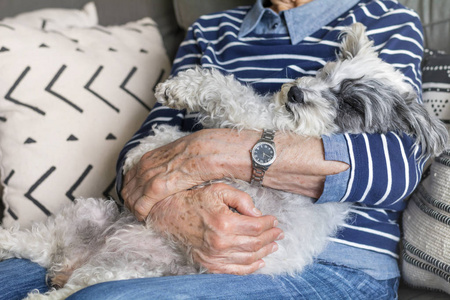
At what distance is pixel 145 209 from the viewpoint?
1525mm

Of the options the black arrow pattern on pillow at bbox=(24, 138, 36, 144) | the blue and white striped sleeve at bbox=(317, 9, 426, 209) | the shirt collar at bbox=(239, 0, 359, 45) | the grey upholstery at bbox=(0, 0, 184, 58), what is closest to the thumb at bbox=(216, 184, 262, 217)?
the blue and white striped sleeve at bbox=(317, 9, 426, 209)

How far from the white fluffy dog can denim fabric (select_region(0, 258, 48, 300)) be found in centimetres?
3

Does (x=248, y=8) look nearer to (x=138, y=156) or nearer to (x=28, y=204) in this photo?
(x=138, y=156)

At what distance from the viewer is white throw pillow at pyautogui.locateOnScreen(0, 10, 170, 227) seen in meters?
1.88

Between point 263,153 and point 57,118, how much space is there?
101 centimetres

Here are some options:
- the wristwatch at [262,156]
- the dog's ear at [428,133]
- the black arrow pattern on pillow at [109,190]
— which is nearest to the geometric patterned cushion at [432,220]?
the dog's ear at [428,133]

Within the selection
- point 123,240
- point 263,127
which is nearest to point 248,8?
point 263,127

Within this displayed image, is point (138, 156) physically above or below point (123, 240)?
above

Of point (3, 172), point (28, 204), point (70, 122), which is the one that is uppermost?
point (70, 122)

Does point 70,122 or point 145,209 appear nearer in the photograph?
point 145,209

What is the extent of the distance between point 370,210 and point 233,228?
0.56 m

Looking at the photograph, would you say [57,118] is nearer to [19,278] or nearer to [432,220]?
[19,278]

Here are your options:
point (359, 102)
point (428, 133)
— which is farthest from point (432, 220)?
point (359, 102)

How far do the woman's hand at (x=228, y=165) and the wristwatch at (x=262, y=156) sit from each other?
0.06ft
